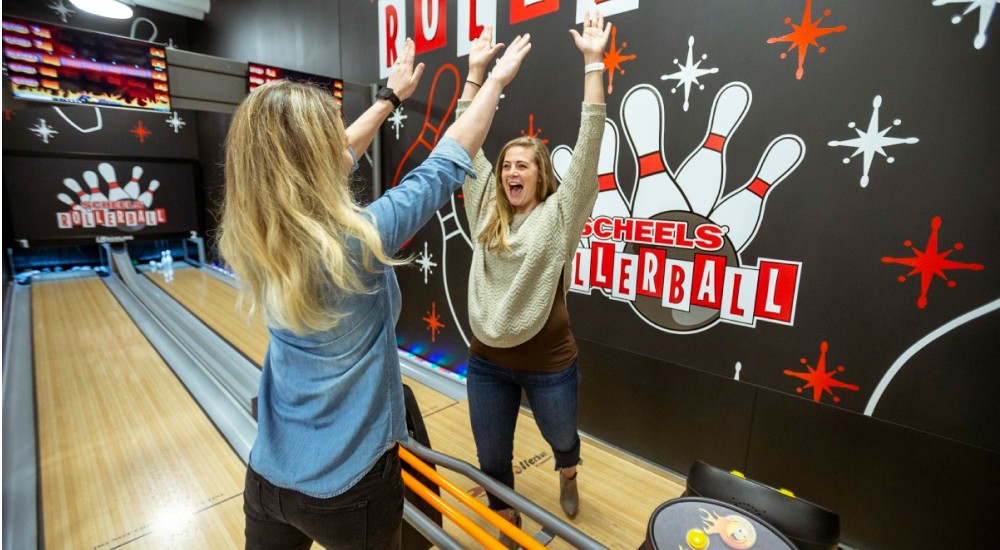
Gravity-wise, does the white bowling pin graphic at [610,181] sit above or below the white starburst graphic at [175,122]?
below

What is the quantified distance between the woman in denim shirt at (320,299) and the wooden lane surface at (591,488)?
3.51 ft

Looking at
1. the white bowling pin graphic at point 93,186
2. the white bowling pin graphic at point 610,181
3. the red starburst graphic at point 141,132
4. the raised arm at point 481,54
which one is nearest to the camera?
the raised arm at point 481,54

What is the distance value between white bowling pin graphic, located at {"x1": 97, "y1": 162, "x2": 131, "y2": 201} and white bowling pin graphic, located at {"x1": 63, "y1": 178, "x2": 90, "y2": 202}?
25 centimetres

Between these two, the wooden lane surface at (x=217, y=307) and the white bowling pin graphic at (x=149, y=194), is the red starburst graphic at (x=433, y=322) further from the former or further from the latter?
the white bowling pin graphic at (x=149, y=194)

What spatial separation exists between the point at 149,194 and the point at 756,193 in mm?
7133

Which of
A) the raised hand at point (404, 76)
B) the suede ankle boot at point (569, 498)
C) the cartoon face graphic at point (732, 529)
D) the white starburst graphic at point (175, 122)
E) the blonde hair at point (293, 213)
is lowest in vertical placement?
the suede ankle boot at point (569, 498)

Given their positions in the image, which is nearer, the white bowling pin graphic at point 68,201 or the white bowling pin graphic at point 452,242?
the white bowling pin graphic at point 452,242

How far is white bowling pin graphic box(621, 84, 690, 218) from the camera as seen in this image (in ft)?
6.39

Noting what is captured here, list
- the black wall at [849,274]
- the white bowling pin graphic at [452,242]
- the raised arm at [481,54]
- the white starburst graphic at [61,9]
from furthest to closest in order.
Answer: the white starburst graphic at [61,9] < the white bowling pin graphic at [452,242] < the black wall at [849,274] < the raised arm at [481,54]

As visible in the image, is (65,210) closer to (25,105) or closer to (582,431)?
(25,105)

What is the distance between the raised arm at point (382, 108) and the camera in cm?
122

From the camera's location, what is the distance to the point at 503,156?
4.84ft

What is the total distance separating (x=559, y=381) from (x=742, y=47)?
1358mm

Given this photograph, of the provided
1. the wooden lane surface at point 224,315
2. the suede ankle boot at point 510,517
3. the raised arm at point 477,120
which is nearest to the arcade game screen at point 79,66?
the wooden lane surface at point 224,315
